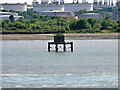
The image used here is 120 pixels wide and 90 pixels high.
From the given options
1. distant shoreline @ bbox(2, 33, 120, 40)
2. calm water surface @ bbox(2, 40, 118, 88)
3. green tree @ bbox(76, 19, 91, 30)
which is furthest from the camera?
green tree @ bbox(76, 19, 91, 30)

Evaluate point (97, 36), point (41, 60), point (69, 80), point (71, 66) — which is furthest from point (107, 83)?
point (97, 36)

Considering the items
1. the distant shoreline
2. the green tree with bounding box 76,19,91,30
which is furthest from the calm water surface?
the green tree with bounding box 76,19,91,30

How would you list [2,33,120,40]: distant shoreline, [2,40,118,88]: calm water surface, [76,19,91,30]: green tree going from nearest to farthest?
[2,40,118,88]: calm water surface → [2,33,120,40]: distant shoreline → [76,19,91,30]: green tree

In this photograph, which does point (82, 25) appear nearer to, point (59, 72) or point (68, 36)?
point (68, 36)

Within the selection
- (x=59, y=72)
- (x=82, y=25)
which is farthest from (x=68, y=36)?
(x=59, y=72)

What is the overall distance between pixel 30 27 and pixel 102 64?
301ft

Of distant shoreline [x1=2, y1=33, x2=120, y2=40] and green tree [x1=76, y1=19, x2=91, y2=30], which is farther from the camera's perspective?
green tree [x1=76, y1=19, x2=91, y2=30]

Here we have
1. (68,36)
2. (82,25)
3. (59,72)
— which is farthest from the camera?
(82,25)

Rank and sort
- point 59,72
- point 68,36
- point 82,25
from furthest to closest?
point 82,25 → point 68,36 → point 59,72

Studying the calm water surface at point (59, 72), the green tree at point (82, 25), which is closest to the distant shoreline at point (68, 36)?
the green tree at point (82, 25)

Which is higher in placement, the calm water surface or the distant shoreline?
the calm water surface

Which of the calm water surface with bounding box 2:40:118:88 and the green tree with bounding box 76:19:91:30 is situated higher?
the calm water surface with bounding box 2:40:118:88

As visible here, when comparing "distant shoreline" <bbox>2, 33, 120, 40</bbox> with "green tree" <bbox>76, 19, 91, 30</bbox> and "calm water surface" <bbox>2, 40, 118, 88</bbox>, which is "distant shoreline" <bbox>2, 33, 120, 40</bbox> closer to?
"green tree" <bbox>76, 19, 91, 30</bbox>

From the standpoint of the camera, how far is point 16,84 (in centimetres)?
4441
